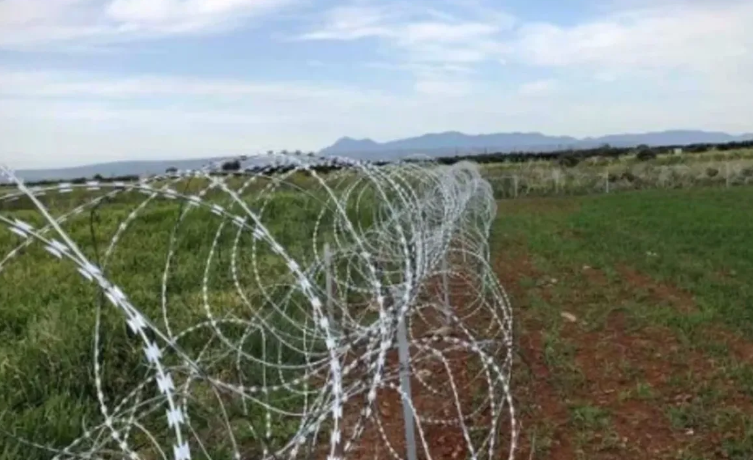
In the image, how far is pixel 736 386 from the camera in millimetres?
5383

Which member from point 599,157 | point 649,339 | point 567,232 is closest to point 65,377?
point 649,339

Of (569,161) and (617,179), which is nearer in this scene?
(617,179)

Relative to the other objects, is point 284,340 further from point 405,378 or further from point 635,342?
point 635,342

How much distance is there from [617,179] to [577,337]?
23.6 m

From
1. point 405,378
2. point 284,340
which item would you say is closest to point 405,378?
point 405,378

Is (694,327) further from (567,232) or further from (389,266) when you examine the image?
(567,232)

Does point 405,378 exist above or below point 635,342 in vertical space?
above

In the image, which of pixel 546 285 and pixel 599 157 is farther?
pixel 599 157

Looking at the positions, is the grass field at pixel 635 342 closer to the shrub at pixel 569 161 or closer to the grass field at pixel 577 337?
the grass field at pixel 577 337

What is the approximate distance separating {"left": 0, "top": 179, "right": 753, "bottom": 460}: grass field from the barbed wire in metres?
0.15

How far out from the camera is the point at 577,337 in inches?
270

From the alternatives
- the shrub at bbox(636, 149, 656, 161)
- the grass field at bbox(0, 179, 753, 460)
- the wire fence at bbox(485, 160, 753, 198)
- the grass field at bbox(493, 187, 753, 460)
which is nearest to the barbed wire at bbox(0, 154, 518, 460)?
the grass field at bbox(0, 179, 753, 460)

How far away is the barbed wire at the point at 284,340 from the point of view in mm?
2441

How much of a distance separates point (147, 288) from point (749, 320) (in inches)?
191
